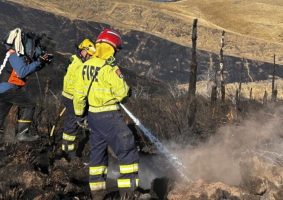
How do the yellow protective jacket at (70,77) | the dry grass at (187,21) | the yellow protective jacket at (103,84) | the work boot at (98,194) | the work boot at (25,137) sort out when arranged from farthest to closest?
the dry grass at (187,21), the work boot at (25,137), the yellow protective jacket at (70,77), the work boot at (98,194), the yellow protective jacket at (103,84)

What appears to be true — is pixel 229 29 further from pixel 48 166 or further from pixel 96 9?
pixel 48 166

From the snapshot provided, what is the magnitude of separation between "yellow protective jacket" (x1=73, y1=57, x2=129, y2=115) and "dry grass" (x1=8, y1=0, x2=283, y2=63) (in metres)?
27.9

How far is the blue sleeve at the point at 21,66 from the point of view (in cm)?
641

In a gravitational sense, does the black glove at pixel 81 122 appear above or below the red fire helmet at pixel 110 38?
below

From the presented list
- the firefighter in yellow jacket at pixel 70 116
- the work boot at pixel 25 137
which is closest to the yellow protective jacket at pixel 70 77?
the firefighter in yellow jacket at pixel 70 116

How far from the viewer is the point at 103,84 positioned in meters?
4.94

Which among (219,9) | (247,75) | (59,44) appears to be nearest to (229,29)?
(219,9)

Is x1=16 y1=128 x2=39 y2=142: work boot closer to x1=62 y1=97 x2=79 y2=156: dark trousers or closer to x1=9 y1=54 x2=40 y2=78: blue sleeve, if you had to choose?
x1=62 y1=97 x2=79 y2=156: dark trousers

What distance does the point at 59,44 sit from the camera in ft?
93.2

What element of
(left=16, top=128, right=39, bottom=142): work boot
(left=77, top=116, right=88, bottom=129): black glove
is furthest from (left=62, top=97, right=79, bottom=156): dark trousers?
(left=16, top=128, right=39, bottom=142): work boot

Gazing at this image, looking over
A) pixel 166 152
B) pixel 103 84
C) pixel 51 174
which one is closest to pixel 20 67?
pixel 51 174

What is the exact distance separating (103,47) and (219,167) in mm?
2611

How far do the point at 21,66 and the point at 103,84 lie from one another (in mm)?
2036

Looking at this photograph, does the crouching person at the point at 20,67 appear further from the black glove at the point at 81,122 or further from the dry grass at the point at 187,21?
the dry grass at the point at 187,21
